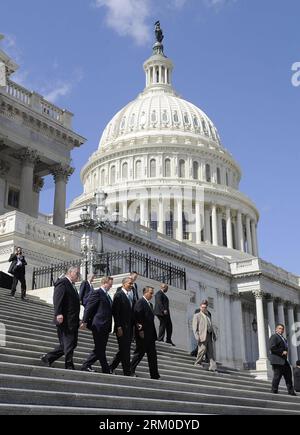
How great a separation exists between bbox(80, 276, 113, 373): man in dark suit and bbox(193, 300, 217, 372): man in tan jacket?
458cm

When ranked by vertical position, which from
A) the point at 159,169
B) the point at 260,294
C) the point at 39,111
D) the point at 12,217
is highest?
the point at 159,169

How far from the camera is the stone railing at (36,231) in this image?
88.4ft

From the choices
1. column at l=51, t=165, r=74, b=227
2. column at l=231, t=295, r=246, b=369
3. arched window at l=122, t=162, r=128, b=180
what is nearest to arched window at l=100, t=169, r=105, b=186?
arched window at l=122, t=162, r=128, b=180

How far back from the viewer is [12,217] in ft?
89.0

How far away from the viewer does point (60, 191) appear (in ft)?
113

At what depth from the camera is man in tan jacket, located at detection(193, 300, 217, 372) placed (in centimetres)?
1556

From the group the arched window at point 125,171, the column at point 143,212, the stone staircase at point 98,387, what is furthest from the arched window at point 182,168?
the stone staircase at point 98,387

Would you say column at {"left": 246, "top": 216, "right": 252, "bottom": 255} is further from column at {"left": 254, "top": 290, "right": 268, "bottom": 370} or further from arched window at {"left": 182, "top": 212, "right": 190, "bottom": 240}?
column at {"left": 254, "top": 290, "right": 268, "bottom": 370}

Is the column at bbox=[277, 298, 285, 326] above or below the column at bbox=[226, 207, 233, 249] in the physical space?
below

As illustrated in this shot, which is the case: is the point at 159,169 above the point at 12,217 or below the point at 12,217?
above

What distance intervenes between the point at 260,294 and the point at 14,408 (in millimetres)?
54646

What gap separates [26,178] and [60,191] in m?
2.46
